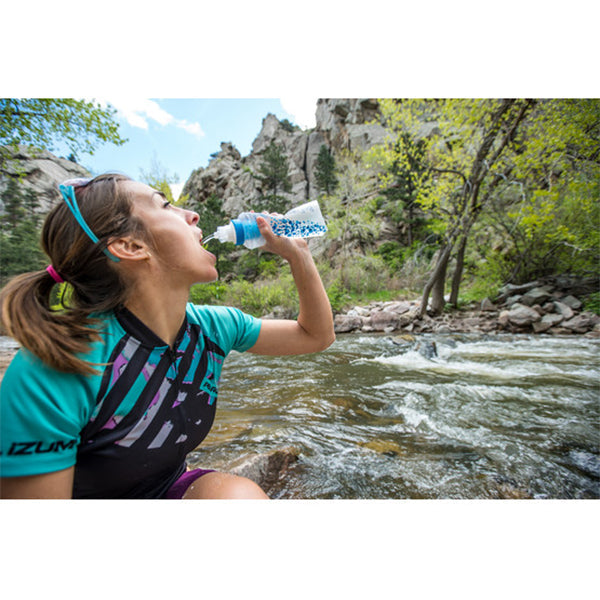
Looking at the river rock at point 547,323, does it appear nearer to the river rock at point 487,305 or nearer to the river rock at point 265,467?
the river rock at point 487,305

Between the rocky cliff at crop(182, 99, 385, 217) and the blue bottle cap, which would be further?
the rocky cliff at crop(182, 99, 385, 217)

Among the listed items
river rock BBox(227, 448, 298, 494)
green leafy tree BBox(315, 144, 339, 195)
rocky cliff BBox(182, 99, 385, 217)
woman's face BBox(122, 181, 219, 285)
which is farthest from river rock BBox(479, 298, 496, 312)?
green leafy tree BBox(315, 144, 339, 195)

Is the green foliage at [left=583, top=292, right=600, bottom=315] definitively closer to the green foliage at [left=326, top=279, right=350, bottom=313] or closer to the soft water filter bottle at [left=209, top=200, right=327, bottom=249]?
the green foliage at [left=326, top=279, right=350, bottom=313]

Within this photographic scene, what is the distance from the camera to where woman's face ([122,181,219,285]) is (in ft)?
2.57

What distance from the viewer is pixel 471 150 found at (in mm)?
6148

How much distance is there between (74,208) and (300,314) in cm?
70

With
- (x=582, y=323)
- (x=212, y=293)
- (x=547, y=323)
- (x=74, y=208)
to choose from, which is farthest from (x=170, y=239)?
(x=212, y=293)

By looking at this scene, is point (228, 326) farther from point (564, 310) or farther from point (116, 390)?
point (564, 310)

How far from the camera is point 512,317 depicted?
5.86 meters

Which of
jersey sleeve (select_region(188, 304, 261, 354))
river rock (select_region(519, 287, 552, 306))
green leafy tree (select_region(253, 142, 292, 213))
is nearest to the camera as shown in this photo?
jersey sleeve (select_region(188, 304, 261, 354))

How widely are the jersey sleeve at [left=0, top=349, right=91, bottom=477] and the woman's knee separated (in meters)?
0.38

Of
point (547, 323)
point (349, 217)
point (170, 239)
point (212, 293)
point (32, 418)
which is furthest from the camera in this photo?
point (349, 217)
